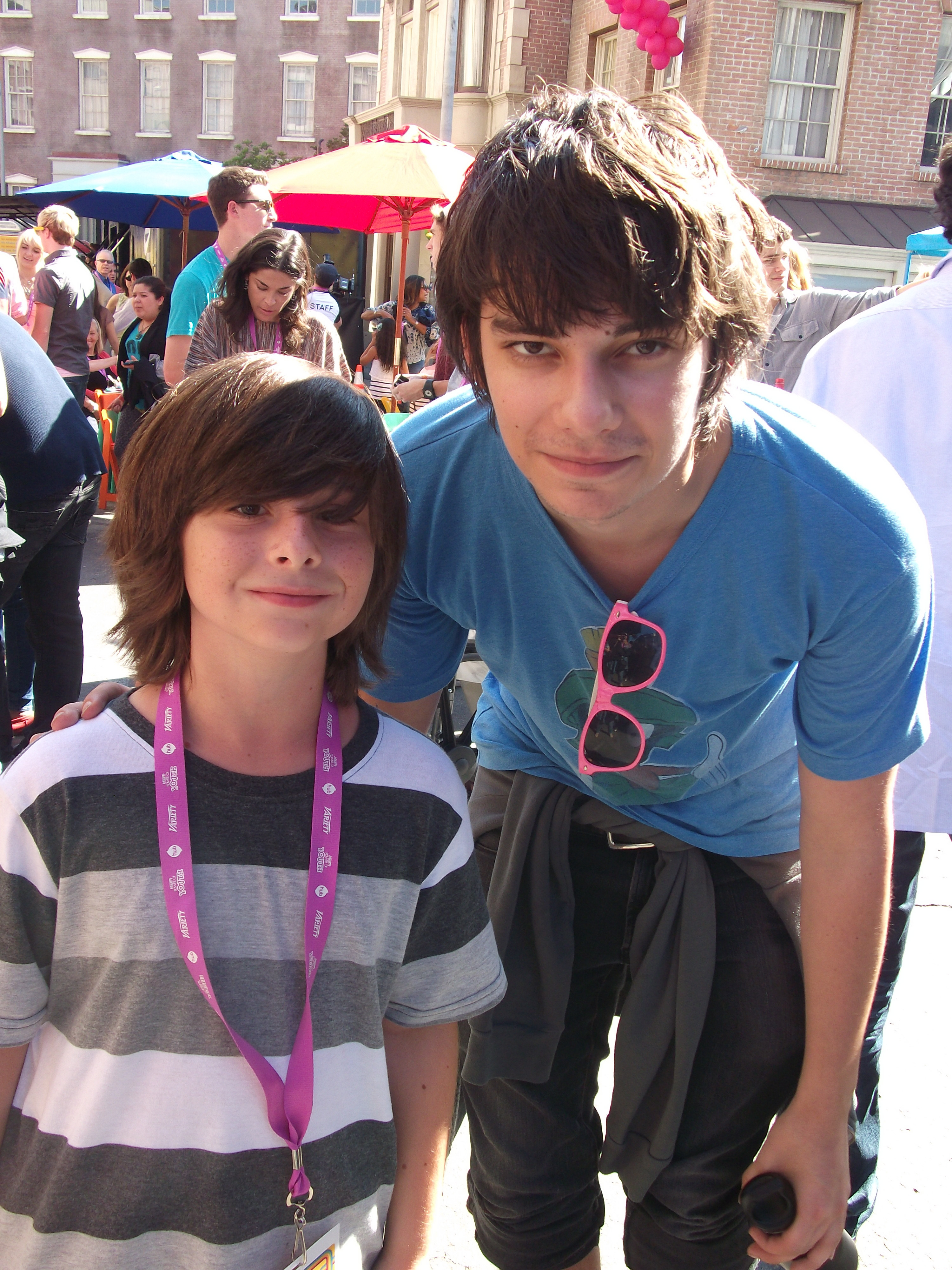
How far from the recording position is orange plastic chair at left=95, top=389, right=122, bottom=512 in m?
8.52

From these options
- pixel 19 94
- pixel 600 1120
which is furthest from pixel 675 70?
pixel 19 94

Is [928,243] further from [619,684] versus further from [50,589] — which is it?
[619,684]

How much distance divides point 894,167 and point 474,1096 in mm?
18026

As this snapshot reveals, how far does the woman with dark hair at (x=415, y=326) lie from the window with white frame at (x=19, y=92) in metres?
30.2

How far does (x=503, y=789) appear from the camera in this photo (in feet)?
6.21

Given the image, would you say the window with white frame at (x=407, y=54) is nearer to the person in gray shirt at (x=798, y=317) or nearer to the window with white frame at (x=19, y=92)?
the window with white frame at (x=19, y=92)

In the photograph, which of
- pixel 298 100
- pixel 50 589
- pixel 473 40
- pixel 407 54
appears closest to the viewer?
pixel 50 589

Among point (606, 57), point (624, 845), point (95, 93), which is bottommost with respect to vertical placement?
point (624, 845)

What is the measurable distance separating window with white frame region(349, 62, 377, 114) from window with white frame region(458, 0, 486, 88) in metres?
12.8

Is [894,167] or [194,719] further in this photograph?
[894,167]

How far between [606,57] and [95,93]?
73.4ft

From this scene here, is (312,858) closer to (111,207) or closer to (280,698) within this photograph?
(280,698)

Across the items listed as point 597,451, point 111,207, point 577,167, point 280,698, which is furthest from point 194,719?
point 111,207

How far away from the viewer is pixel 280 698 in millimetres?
1409
